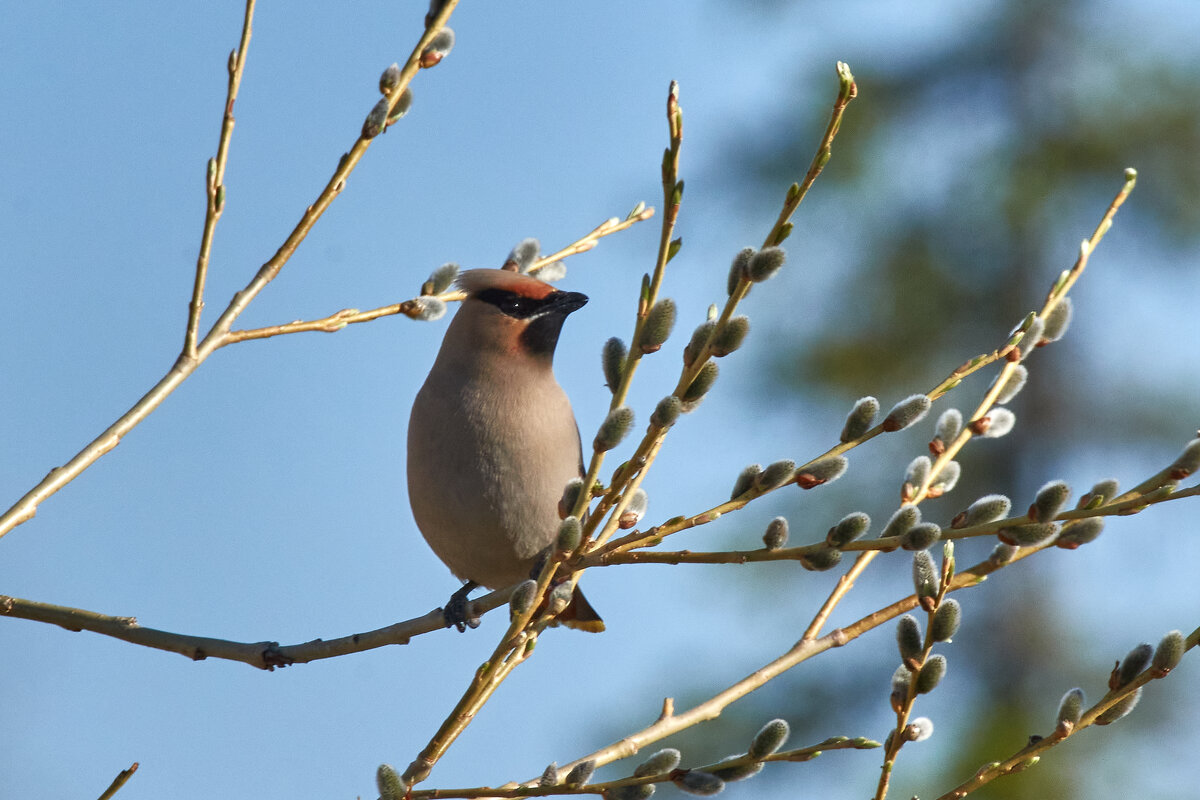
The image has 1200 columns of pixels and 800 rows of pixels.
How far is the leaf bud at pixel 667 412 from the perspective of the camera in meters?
→ 1.59

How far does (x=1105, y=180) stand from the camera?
9992 millimetres

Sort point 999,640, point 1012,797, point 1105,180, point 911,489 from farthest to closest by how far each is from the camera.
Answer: point 1105,180 → point 999,640 → point 1012,797 → point 911,489

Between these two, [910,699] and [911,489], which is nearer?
[910,699]

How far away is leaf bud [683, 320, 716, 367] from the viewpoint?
1.61 meters

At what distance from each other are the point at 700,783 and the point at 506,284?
1858mm

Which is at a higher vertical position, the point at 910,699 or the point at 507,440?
the point at 507,440

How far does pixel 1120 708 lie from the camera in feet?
5.98

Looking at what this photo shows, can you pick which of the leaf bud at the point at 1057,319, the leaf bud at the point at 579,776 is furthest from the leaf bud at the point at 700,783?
the leaf bud at the point at 1057,319

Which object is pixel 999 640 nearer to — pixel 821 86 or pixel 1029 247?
pixel 1029 247

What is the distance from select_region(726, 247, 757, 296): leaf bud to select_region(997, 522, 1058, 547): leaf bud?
1.55 feet

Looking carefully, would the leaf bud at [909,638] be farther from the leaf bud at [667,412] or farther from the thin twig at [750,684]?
the leaf bud at [667,412]

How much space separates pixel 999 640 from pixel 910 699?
812 cm

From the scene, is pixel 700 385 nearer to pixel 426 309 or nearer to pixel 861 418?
pixel 861 418

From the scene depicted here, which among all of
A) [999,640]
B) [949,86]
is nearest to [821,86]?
[949,86]
